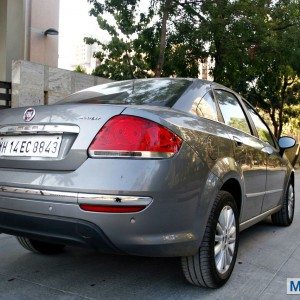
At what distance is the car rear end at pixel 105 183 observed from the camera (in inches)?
97.3

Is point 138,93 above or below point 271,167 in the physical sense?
above

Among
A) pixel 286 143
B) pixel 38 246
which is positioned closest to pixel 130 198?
pixel 38 246

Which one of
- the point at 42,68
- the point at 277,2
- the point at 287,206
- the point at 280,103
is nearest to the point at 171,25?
the point at 277,2

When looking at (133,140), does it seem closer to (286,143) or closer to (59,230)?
(59,230)

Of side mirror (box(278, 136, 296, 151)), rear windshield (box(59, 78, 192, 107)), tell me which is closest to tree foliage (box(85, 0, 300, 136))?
side mirror (box(278, 136, 296, 151))

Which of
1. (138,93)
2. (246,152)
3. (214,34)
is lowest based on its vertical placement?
(246,152)

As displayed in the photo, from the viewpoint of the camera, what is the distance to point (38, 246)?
3.80 m

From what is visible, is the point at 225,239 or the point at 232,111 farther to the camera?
the point at 232,111

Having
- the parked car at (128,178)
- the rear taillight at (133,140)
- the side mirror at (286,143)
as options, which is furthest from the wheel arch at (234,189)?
the side mirror at (286,143)

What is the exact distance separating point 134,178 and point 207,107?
3.75 ft

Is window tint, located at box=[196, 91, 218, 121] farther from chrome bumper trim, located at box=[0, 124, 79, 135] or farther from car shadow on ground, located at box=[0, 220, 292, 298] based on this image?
car shadow on ground, located at box=[0, 220, 292, 298]

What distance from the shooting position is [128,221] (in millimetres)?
2475

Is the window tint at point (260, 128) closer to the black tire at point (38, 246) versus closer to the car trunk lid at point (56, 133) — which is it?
the car trunk lid at point (56, 133)

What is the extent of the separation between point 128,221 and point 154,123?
588 millimetres
